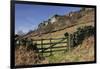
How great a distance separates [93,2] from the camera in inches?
103

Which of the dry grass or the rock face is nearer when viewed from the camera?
the dry grass

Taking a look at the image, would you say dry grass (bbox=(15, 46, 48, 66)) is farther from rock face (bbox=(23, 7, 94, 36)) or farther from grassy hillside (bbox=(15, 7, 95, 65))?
rock face (bbox=(23, 7, 94, 36))

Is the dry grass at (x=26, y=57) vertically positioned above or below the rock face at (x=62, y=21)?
below

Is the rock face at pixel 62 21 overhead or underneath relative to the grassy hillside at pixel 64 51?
overhead

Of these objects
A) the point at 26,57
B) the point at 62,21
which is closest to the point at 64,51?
the point at 62,21

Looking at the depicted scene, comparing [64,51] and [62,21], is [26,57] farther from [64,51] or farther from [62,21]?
[62,21]

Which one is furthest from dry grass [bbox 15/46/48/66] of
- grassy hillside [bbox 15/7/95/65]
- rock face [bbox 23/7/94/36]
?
rock face [bbox 23/7/94/36]

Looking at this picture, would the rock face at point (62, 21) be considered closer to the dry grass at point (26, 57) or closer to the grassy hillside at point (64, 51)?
the grassy hillside at point (64, 51)

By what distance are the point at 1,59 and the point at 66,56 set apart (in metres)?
0.74

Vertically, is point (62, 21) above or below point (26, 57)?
above

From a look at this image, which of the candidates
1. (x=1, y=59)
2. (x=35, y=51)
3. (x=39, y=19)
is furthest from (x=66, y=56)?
(x=1, y=59)

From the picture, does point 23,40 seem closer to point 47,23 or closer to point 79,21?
point 47,23

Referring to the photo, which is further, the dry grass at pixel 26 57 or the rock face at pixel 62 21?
the rock face at pixel 62 21

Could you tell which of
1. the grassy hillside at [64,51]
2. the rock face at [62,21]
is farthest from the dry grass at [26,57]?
the rock face at [62,21]
